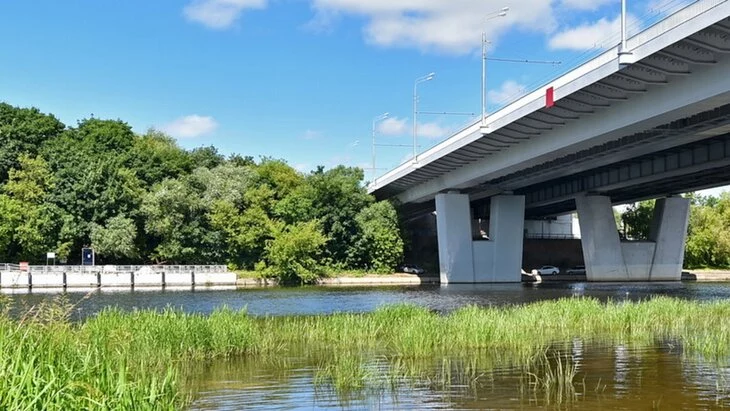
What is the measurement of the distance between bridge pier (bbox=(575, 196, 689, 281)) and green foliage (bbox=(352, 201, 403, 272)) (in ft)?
71.4

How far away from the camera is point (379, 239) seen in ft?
272

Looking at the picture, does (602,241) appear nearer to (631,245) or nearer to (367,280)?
(631,245)

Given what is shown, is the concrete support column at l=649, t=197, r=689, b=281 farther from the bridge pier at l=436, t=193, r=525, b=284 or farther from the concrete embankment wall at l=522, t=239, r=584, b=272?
the concrete embankment wall at l=522, t=239, r=584, b=272

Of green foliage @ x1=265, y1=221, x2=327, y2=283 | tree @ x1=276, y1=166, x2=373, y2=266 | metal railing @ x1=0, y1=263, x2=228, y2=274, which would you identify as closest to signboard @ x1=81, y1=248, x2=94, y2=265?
metal railing @ x1=0, y1=263, x2=228, y2=274

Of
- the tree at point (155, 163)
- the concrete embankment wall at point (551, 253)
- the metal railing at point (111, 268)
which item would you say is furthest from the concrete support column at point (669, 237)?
the tree at point (155, 163)

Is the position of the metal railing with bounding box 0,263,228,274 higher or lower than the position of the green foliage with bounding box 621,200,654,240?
lower

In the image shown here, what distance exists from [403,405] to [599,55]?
28711 millimetres

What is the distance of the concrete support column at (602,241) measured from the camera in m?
75.0

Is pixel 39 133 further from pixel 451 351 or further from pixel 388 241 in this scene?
pixel 451 351

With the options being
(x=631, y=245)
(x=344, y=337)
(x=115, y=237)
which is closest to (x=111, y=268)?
(x=115, y=237)

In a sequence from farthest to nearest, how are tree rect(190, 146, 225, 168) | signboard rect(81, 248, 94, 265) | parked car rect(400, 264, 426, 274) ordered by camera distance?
tree rect(190, 146, 225, 168) < parked car rect(400, 264, 426, 274) < signboard rect(81, 248, 94, 265)

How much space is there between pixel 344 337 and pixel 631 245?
64071 mm

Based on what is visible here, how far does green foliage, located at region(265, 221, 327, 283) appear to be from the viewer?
74.9m

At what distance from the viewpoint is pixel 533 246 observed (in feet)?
348
